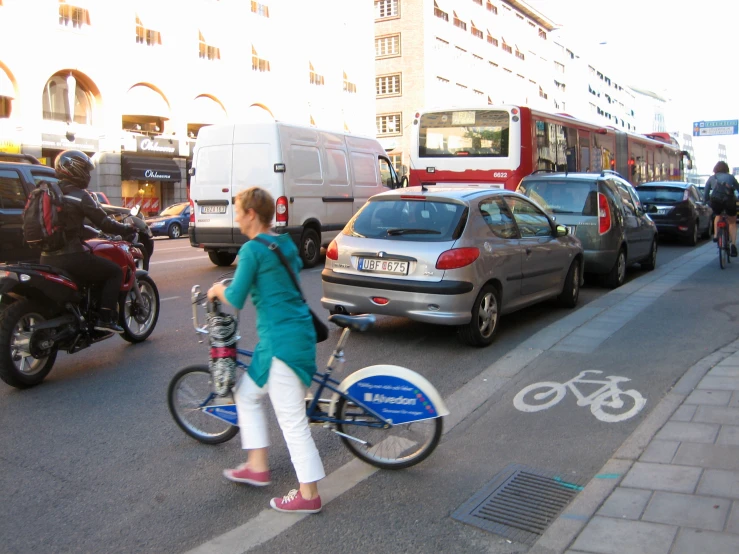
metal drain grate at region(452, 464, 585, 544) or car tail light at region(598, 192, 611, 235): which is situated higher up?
car tail light at region(598, 192, 611, 235)

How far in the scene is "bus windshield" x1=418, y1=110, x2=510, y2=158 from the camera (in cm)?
1628

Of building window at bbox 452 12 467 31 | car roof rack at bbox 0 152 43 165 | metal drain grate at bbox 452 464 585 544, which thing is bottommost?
metal drain grate at bbox 452 464 585 544

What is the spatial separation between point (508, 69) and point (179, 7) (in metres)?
42.2

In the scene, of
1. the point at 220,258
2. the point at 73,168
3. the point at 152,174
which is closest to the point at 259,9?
the point at 152,174

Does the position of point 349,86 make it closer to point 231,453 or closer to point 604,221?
point 604,221

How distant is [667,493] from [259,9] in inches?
1491

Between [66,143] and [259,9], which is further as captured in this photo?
[259,9]

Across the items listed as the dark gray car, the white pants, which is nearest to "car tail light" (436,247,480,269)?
the white pants

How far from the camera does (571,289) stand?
9578 mm

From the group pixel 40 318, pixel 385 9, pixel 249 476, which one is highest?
pixel 385 9

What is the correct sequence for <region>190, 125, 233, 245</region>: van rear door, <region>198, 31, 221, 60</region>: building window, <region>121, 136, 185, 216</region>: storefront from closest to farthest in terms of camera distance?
1. <region>190, 125, 233, 245</region>: van rear door
2. <region>121, 136, 185, 216</region>: storefront
3. <region>198, 31, 221, 60</region>: building window

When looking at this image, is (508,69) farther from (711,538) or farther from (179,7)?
(711,538)

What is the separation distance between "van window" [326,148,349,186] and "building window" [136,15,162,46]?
20294mm

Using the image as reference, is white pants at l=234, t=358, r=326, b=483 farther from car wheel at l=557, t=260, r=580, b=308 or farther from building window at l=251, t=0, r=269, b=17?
building window at l=251, t=0, r=269, b=17
